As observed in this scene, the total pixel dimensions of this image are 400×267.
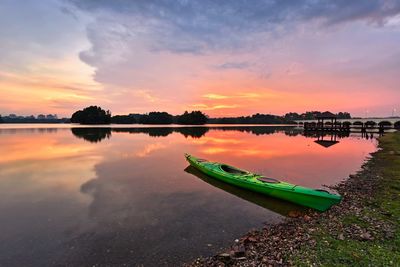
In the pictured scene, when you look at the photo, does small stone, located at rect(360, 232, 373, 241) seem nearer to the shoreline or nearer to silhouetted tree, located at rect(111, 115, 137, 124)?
the shoreline

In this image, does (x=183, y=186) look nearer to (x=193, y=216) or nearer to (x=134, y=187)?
(x=134, y=187)

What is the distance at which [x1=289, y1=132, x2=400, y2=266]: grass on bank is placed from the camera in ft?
18.7

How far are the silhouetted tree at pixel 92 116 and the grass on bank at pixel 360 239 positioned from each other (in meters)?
142

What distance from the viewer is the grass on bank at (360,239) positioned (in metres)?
5.70

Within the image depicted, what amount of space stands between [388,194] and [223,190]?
25.4ft

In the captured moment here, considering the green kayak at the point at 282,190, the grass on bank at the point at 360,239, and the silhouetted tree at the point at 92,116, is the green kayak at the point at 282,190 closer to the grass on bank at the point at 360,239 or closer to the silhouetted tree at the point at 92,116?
the grass on bank at the point at 360,239

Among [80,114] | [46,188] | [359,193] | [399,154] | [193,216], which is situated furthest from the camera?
[80,114]

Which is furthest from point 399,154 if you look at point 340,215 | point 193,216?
point 193,216

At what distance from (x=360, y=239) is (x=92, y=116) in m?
144

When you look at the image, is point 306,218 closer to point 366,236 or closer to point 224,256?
point 366,236

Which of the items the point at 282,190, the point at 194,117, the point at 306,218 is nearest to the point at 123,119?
the point at 194,117

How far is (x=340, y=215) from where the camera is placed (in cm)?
889

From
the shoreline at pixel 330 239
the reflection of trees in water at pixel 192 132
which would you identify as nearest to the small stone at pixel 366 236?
the shoreline at pixel 330 239

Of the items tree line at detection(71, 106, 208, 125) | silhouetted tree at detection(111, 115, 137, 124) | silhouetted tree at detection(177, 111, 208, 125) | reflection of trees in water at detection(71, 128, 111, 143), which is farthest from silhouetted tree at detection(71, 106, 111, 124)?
reflection of trees in water at detection(71, 128, 111, 143)
